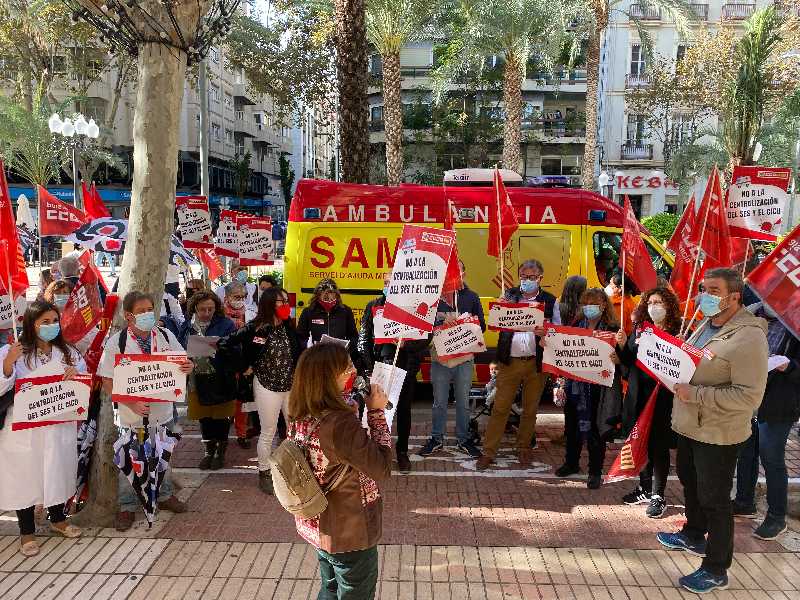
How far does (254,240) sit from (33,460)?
5529 millimetres

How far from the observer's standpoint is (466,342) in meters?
5.89

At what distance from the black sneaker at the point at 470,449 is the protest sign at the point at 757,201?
3.23 metres

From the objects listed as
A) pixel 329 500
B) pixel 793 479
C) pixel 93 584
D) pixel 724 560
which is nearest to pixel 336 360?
pixel 329 500

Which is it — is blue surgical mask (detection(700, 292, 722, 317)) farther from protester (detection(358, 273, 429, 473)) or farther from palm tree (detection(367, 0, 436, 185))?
palm tree (detection(367, 0, 436, 185))

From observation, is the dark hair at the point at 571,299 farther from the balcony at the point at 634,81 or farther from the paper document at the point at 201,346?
the balcony at the point at 634,81

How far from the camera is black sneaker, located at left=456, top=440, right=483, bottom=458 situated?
6.32m

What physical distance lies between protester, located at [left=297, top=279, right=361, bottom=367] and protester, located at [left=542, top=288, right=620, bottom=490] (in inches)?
75.9

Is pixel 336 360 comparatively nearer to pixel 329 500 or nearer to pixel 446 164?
pixel 329 500

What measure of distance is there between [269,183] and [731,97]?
54008 mm

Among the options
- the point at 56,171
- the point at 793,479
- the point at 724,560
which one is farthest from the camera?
the point at 56,171

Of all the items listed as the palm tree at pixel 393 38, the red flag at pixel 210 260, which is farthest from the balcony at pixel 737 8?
the red flag at pixel 210 260

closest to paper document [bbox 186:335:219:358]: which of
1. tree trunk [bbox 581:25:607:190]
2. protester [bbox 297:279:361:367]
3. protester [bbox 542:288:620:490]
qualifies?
protester [bbox 297:279:361:367]

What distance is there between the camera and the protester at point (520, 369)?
5.91 m

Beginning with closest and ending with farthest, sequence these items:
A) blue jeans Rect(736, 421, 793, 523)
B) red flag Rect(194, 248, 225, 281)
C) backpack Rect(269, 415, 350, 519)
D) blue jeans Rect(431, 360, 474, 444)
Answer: backpack Rect(269, 415, 350, 519) → blue jeans Rect(736, 421, 793, 523) → blue jeans Rect(431, 360, 474, 444) → red flag Rect(194, 248, 225, 281)
